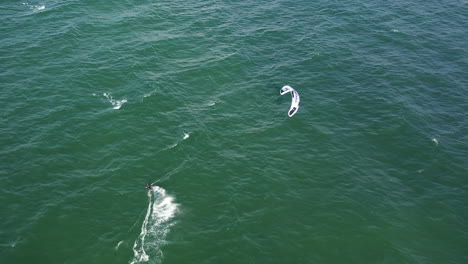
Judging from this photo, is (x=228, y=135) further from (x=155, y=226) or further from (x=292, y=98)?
(x=155, y=226)

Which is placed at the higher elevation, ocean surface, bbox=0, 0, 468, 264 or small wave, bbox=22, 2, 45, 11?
small wave, bbox=22, 2, 45, 11

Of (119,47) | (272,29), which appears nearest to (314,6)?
(272,29)

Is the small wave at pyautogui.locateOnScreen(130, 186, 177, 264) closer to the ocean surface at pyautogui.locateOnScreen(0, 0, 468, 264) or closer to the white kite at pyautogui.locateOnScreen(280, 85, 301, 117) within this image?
the ocean surface at pyautogui.locateOnScreen(0, 0, 468, 264)

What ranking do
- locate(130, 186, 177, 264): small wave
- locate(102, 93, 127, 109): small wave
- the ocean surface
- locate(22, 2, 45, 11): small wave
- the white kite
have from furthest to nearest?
1. locate(22, 2, 45, 11): small wave
2. the white kite
3. locate(102, 93, 127, 109): small wave
4. the ocean surface
5. locate(130, 186, 177, 264): small wave

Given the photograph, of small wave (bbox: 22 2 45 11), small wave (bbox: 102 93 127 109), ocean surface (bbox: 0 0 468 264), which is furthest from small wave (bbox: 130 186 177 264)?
small wave (bbox: 22 2 45 11)

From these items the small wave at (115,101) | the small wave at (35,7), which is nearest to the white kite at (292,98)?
the small wave at (115,101)
